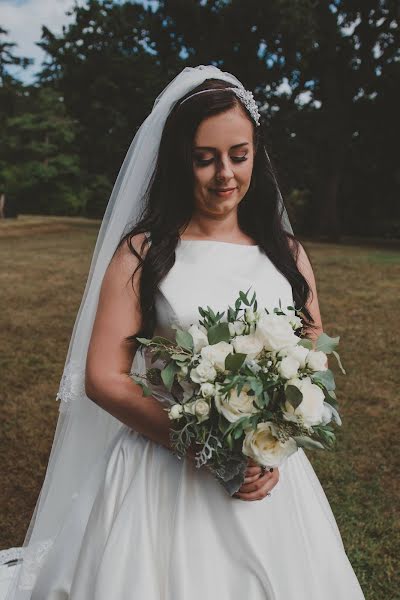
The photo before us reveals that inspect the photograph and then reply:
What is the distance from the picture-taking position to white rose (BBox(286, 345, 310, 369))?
1.76m

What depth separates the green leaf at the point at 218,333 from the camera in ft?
5.82

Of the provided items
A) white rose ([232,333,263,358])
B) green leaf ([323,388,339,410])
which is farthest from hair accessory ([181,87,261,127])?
green leaf ([323,388,339,410])

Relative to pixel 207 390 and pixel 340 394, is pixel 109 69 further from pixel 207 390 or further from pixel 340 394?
pixel 207 390

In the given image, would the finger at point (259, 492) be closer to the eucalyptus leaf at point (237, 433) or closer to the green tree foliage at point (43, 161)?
the eucalyptus leaf at point (237, 433)

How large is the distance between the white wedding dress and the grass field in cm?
149

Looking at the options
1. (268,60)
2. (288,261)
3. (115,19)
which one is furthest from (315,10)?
(288,261)

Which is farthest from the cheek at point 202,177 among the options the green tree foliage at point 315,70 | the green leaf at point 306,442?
the green tree foliage at point 315,70

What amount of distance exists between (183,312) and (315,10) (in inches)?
795

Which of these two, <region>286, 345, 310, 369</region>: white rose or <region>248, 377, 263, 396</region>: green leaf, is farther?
<region>286, 345, 310, 369</region>: white rose

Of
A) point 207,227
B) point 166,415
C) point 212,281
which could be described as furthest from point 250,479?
point 207,227

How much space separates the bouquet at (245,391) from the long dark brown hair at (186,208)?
434 mm

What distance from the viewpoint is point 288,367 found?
67.2 inches

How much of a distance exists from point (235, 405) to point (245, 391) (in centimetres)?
5

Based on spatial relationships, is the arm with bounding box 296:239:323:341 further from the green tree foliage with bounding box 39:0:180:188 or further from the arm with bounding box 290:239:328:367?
the green tree foliage with bounding box 39:0:180:188
